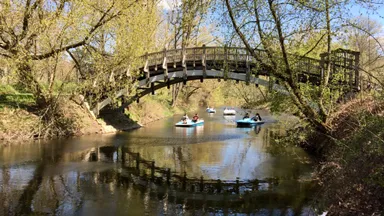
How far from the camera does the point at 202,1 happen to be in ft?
41.7

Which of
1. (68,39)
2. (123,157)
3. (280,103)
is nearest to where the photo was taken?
(280,103)

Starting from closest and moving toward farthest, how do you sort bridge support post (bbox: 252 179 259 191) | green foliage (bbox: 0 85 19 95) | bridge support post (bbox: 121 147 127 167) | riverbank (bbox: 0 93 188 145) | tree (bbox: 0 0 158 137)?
bridge support post (bbox: 252 179 259 191), bridge support post (bbox: 121 147 127 167), tree (bbox: 0 0 158 137), riverbank (bbox: 0 93 188 145), green foliage (bbox: 0 85 19 95)

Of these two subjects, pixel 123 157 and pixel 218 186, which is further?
pixel 123 157

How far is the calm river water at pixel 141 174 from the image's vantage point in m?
9.61

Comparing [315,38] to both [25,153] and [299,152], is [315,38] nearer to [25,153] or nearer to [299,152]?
[299,152]

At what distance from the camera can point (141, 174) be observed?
44.3 ft

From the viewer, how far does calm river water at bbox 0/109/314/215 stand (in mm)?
9609

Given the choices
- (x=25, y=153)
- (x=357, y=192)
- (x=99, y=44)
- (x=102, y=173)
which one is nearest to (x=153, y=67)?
(x=99, y=44)

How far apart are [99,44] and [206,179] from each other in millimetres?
12165

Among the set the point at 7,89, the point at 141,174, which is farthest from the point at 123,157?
the point at 7,89

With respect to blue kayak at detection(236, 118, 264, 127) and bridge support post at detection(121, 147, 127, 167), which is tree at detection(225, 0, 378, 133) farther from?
blue kayak at detection(236, 118, 264, 127)

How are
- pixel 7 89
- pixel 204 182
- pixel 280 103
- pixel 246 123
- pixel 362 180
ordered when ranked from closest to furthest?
pixel 362 180, pixel 204 182, pixel 280 103, pixel 7 89, pixel 246 123

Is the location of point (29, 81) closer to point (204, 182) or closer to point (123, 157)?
point (123, 157)

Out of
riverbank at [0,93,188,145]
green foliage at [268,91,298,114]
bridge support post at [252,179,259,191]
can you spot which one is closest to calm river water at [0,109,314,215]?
bridge support post at [252,179,259,191]
